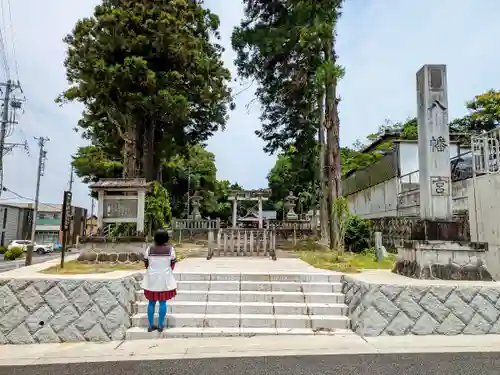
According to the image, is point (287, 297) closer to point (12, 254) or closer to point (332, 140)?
point (332, 140)

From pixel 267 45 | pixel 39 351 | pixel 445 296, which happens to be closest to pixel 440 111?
pixel 445 296

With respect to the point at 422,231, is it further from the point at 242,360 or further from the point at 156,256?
the point at 156,256

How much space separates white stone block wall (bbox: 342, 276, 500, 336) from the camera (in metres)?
4.86

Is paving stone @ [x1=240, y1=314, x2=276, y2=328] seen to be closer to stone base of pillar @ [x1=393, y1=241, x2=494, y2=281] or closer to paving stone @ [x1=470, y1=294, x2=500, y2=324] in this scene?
stone base of pillar @ [x1=393, y1=241, x2=494, y2=281]

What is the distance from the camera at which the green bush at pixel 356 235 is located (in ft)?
45.9

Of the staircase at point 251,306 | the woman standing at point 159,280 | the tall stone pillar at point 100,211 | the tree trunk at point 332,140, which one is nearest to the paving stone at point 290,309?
the staircase at point 251,306

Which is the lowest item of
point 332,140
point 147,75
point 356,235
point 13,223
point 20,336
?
point 20,336

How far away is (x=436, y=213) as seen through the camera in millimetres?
6359

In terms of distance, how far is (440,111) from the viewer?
6.61 metres

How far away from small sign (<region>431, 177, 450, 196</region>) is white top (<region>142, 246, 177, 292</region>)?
493 centimetres

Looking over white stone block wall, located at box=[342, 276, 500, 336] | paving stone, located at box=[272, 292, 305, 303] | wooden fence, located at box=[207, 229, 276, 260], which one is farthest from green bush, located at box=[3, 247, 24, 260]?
white stone block wall, located at box=[342, 276, 500, 336]

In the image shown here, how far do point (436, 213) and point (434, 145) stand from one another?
1.31m

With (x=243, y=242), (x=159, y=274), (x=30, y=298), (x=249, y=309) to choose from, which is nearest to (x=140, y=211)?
(x=243, y=242)

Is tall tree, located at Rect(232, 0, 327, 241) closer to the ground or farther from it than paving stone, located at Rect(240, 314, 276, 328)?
farther from it
